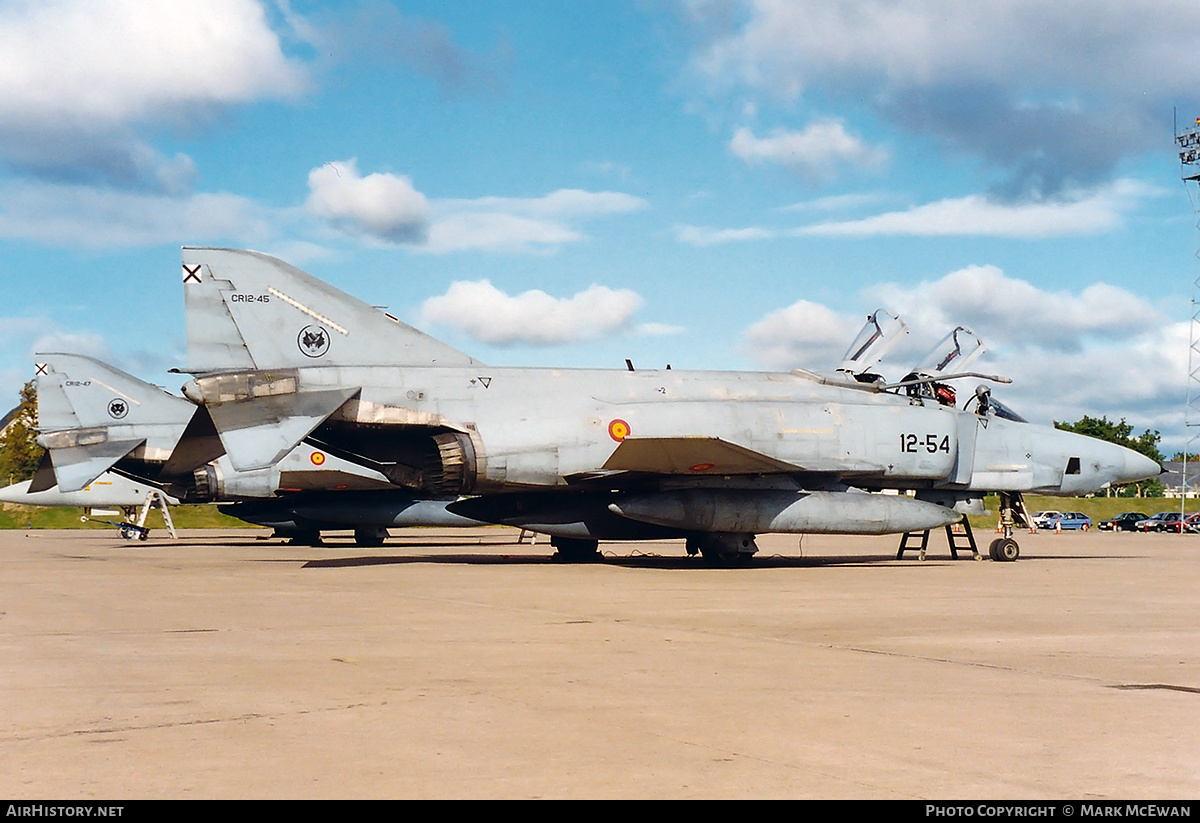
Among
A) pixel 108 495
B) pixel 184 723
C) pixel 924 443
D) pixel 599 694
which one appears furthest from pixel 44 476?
pixel 599 694

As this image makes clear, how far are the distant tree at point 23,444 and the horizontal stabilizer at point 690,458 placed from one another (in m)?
58.5

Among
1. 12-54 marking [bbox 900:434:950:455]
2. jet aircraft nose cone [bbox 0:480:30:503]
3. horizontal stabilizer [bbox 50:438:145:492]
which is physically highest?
12-54 marking [bbox 900:434:950:455]

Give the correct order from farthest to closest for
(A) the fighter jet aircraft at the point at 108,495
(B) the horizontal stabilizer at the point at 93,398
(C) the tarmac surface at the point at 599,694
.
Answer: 1. (A) the fighter jet aircraft at the point at 108,495
2. (B) the horizontal stabilizer at the point at 93,398
3. (C) the tarmac surface at the point at 599,694

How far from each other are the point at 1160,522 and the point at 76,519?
Answer: 5150 centimetres

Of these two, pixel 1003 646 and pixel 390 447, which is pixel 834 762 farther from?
pixel 390 447

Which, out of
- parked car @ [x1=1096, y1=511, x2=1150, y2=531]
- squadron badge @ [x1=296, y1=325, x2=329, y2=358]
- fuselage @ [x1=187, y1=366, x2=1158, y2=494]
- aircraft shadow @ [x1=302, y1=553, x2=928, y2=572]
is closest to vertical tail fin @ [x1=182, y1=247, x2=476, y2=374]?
squadron badge @ [x1=296, y1=325, x2=329, y2=358]

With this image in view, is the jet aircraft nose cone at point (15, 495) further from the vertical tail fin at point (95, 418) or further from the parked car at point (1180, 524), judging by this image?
the parked car at point (1180, 524)

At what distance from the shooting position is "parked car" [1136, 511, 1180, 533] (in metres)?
49.5

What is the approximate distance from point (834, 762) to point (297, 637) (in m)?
5.43

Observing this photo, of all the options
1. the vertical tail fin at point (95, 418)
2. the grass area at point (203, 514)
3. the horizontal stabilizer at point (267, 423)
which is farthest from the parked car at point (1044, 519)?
the horizontal stabilizer at point (267, 423)

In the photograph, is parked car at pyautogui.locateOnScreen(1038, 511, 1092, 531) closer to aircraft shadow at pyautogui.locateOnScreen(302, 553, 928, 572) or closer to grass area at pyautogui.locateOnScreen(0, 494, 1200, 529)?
grass area at pyautogui.locateOnScreen(0, 494, 1200, 529)

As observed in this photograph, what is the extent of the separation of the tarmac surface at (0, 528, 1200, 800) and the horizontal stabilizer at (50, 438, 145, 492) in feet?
50.3

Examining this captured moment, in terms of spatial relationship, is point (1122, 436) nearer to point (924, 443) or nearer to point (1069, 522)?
point (1069, 522)

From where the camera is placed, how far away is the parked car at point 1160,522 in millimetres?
49531
